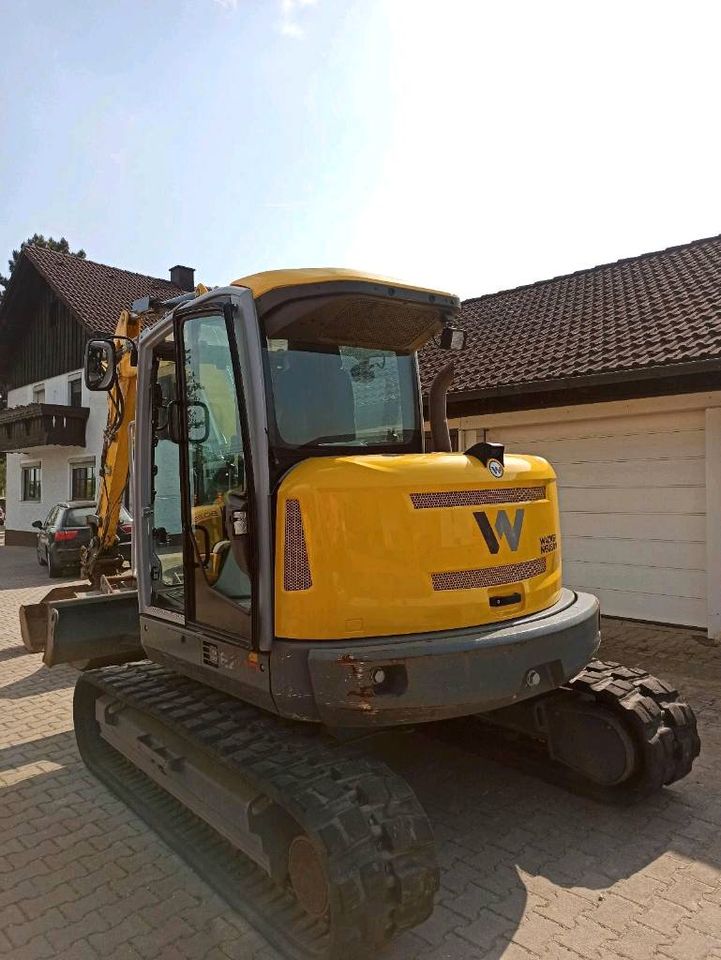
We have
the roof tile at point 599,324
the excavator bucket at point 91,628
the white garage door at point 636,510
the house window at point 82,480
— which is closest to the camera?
the excavator bucket at point 91,628

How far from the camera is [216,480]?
3.34 metres

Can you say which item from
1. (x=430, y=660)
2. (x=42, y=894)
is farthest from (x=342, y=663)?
(x=42, y=894)

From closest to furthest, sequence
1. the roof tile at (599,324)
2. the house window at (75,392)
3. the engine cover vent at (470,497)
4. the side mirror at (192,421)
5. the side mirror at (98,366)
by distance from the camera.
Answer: the engine cover vent at (470,497)
the side mirror at (192,421)
the side mirror at (98,366)
the roof tile at (599,324)
the house window at (75,392)

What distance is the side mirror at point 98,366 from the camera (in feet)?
14.2

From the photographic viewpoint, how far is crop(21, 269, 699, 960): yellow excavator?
271 centimetres

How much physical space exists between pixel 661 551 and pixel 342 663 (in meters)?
6.24

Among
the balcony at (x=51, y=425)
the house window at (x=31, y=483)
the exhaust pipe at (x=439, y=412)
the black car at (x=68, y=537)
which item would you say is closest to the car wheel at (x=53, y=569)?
the black car at (x=68, y=537)

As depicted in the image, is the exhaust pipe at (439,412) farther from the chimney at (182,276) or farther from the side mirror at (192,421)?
the chimney at (182,276)

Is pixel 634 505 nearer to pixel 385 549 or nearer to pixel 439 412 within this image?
pixel 439 412

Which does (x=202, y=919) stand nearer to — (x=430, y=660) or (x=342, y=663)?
(x=342, y=663)

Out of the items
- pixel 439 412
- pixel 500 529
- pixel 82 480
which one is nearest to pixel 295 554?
pixel 500 529

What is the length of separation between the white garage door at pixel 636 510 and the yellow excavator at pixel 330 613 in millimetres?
4123

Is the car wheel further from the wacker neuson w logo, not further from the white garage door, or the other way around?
the wacker neuson w logo

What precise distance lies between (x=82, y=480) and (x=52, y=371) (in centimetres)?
455
